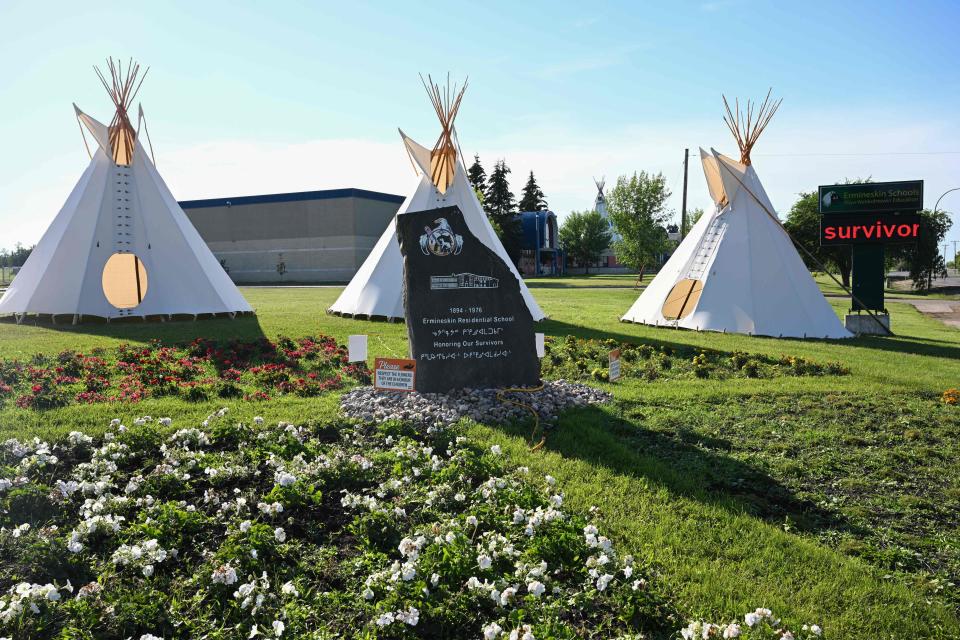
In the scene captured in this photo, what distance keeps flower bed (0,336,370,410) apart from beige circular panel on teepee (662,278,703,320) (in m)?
9.09

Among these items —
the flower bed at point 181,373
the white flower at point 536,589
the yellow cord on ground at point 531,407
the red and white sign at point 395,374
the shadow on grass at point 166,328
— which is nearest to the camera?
the white flower at point 536,589

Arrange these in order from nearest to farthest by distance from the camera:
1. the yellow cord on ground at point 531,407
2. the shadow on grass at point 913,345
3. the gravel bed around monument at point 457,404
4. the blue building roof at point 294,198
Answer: the yellow cord on ground at point 531,407
the gravel bed around monument at point 457,404
the shadow on grass at point 913,345
the blue building roof at point 294,198

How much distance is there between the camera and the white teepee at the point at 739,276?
14.0 meters

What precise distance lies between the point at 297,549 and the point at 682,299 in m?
14.0

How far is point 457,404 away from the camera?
6.83 metres

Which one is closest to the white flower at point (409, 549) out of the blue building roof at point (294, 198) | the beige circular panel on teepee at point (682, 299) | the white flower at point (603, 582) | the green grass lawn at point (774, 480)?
the white flower at point (603, 582)

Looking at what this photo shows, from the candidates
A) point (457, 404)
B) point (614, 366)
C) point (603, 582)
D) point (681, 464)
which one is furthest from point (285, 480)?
point (614, 366)

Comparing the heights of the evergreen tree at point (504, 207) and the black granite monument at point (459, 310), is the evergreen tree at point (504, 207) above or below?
above

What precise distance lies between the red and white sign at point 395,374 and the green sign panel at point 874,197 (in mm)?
12268

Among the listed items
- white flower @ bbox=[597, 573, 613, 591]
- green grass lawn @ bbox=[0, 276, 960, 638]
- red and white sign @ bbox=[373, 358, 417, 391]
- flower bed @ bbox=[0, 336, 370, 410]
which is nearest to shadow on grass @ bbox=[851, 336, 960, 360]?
green grass lawn @ bbox=[0, 276, 960, 638]

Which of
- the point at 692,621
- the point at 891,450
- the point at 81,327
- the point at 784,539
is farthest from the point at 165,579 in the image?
the point at 81,327

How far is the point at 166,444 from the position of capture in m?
5.29

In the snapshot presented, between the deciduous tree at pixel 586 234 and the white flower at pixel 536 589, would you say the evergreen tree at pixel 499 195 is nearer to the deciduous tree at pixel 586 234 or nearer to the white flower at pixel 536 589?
the deciduous tree at pixel 586 234

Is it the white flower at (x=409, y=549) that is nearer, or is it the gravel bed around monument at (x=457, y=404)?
the white flower at (x=409, y=549)
